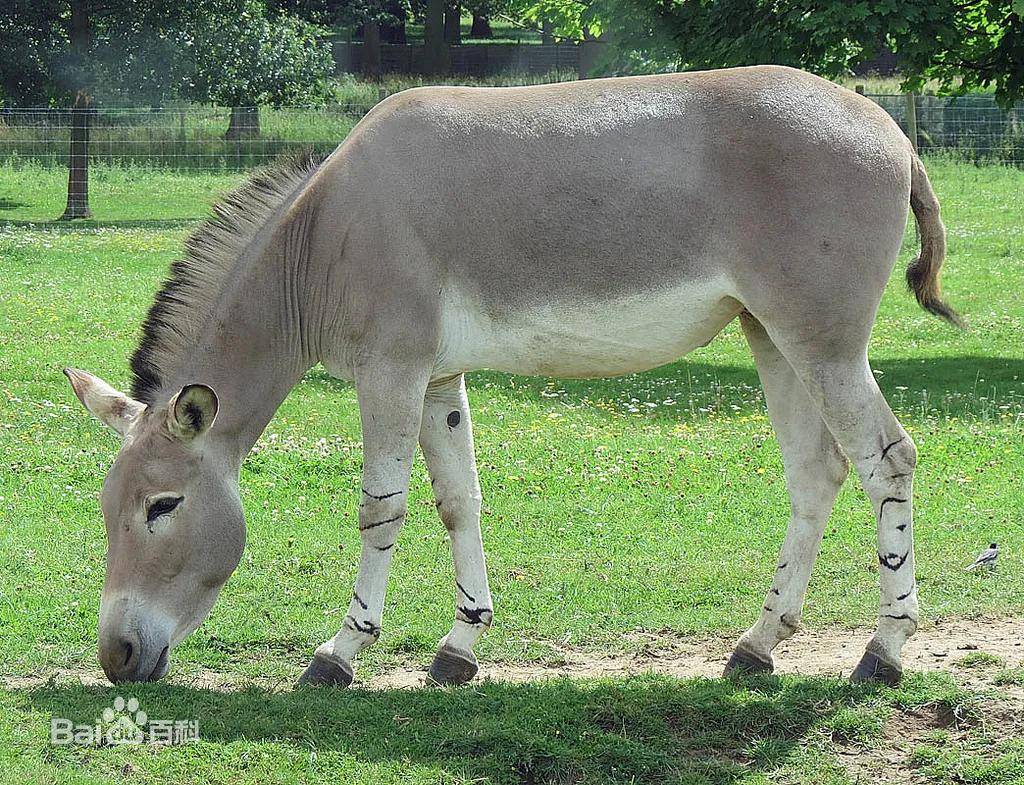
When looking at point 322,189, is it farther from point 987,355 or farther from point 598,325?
point 987,355

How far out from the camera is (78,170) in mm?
26391

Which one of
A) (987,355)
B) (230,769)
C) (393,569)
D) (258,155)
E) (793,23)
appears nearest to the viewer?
(230,769)

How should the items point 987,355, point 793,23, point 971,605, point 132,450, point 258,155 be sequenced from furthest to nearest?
1. point 258,155
2. point 987,355
3. point 793,23
4. point 971,605
5. point 132,450

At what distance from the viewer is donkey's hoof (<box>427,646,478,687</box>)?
559cm

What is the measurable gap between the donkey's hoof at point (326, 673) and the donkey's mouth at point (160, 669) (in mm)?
588

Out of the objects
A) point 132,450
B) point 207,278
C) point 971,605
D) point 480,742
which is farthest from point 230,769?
point 971,605

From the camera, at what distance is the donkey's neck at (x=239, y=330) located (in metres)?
5.39

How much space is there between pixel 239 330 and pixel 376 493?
0.94 meters

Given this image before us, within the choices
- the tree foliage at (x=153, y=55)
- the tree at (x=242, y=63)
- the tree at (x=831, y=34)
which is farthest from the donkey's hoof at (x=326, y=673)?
the tree foliage at (x=153, y=55)

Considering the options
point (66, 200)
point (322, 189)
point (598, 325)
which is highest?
point (322, 189)

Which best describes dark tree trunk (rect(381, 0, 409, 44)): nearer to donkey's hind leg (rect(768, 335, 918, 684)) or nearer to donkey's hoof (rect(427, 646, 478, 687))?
donkey's hoof (rect(427, 646, 478, 687))

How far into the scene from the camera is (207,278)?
5.50m

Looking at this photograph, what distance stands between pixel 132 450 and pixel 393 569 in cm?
234

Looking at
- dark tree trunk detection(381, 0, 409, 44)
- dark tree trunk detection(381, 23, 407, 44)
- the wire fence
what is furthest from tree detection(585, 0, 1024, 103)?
dark tree trunk detection(381, 23, 407, 44)
